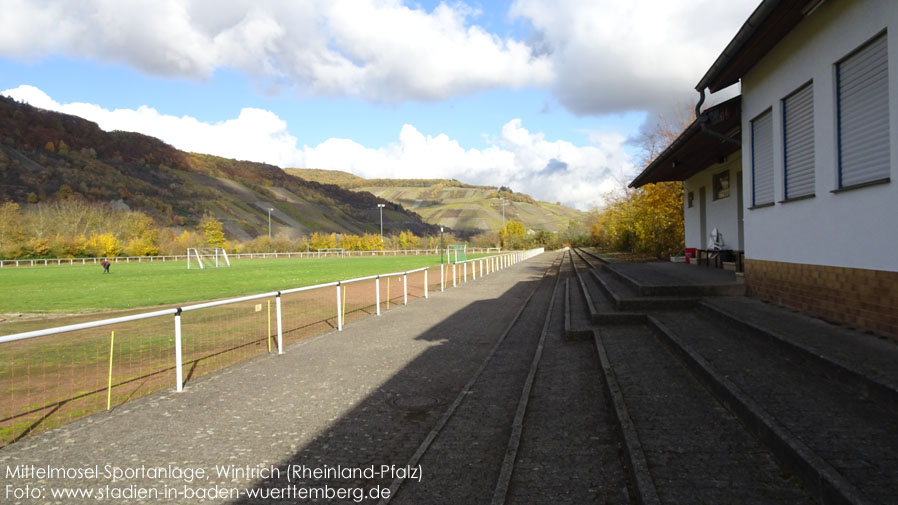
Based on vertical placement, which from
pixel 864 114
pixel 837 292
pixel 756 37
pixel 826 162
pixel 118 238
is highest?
pixel 756 37

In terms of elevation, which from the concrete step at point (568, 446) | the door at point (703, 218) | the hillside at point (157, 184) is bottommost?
the concrete step at point (568, 446)

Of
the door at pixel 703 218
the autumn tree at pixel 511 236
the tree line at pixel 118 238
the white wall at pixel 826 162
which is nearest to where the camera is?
the white wall at pixel 826 162

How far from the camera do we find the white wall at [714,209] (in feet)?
43.8

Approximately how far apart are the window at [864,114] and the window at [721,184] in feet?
28.4

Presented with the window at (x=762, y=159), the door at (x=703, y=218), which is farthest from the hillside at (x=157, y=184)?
the window at (x=762, y=159)

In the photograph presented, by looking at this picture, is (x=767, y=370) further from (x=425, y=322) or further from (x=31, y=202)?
(x=31, y=202)

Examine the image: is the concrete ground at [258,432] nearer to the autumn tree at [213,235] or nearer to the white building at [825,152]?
the white building at [825,152]

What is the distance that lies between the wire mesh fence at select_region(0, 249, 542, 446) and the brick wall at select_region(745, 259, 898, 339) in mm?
6872

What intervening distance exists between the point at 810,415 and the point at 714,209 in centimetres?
1303

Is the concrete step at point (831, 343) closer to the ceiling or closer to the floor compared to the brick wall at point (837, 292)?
closer to the floor

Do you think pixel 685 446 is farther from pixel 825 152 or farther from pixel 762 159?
pixel 762 159

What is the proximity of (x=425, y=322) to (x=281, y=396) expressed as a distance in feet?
18.9

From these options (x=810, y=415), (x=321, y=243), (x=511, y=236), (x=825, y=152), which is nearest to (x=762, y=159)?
(x=825, y=152)

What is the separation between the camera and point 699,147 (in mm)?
12734
